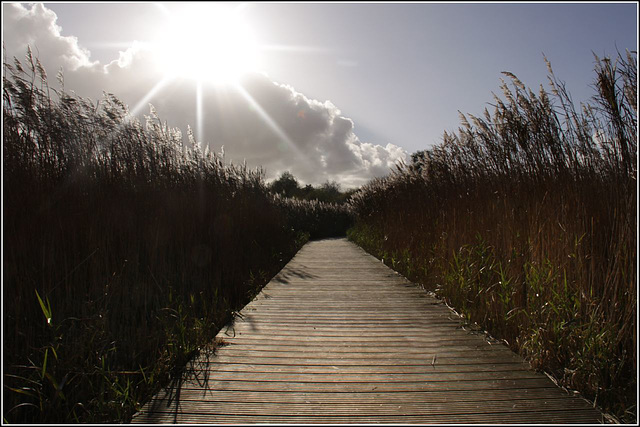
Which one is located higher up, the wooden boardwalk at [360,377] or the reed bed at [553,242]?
the reed bed at [553,242]

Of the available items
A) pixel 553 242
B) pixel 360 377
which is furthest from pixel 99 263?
pixel 553 242

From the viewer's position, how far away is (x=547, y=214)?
Result: 277 centimetres

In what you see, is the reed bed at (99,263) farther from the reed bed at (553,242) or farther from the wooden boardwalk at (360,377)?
the reed bed at (553,242)

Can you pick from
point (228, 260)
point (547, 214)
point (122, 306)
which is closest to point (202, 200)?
point (228, 260)

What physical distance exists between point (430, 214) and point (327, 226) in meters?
13.1

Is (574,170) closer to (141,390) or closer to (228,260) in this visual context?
(141,390)

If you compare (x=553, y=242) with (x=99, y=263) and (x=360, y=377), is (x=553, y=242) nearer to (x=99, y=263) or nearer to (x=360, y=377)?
(x=360, y=377)

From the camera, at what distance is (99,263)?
283 centimetres

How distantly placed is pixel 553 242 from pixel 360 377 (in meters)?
1.63

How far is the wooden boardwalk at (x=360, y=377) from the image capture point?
183cm

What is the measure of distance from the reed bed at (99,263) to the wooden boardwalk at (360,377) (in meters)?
0.29

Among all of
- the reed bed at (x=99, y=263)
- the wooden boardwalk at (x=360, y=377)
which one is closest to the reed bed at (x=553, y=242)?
the wooden boardwalk at (x=360, y=377)

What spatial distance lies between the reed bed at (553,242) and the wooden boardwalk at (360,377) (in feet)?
0.64

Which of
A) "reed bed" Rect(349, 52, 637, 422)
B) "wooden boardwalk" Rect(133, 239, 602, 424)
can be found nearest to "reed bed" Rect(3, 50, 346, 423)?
"wooden boardwalk" Rect(133, 239, 602, 424)
